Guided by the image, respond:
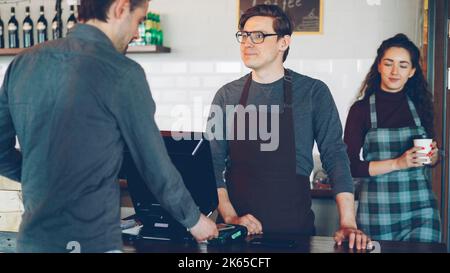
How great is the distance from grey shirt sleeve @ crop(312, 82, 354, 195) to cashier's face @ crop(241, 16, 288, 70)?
0.21m

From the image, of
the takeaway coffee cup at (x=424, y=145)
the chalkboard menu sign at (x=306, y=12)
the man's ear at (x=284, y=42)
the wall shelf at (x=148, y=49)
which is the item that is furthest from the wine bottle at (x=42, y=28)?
the takeaway coffee cup at (x=424, y=145)

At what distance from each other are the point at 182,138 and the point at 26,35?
115 inches

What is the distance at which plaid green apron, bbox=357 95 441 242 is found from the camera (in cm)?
243

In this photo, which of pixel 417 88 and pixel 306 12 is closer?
pixel 417 88

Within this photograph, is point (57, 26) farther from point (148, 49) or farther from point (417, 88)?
point (417, 88)

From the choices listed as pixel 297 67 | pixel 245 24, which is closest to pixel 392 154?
pixel 245 24

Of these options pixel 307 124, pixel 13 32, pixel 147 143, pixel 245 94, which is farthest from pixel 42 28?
pixel 147 143

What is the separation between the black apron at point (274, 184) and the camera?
2.23 meters

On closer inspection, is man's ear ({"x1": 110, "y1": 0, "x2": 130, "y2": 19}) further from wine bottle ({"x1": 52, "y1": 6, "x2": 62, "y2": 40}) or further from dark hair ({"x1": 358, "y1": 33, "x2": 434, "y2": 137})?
wine bottle ({"x1": 52, "y1": 6, "x2": 62, "y2": 40})

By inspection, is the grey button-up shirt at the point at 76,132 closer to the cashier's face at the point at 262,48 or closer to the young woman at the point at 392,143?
the cashier's face at the point at 262,48

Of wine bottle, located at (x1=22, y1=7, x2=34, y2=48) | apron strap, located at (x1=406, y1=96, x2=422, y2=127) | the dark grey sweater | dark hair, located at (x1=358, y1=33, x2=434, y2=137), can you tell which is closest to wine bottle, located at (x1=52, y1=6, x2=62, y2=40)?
wine bottle, located at (x1=22, y1=7, x2=34, y2=48)

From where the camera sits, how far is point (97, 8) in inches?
57.5

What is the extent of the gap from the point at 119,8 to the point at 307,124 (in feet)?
3.34
